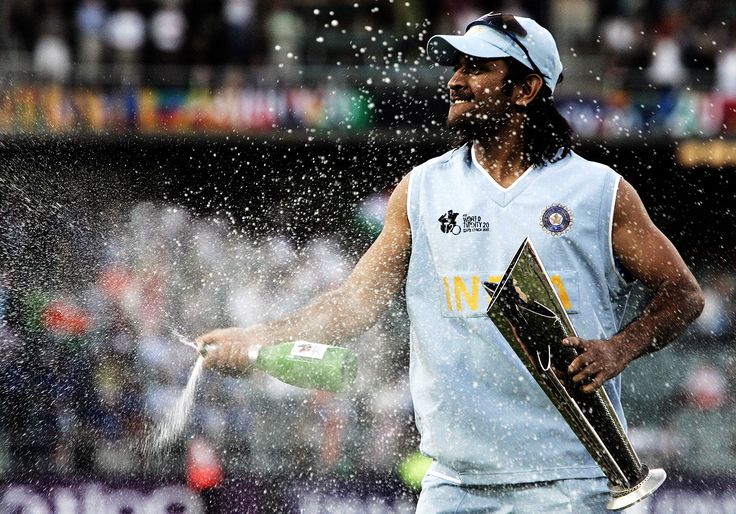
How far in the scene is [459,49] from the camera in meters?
3.42

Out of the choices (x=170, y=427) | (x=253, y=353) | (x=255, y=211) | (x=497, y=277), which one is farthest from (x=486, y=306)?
(x=255, y=211)

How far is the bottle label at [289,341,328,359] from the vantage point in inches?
134

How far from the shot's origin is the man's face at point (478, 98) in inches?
134

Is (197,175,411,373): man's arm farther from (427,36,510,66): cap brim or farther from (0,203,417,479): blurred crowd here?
(0,203,417,479): blurred crowd

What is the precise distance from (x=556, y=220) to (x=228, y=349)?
1095 mm

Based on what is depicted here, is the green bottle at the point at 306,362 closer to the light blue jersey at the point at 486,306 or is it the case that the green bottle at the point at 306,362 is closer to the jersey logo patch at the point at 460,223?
the light blue jersey at the point at 486,306

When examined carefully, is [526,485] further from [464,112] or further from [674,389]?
[674,389]

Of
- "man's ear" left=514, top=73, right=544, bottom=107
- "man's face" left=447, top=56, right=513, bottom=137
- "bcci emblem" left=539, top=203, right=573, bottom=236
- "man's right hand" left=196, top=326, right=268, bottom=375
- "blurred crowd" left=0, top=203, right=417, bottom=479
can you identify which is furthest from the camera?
"blurred crowd" left=0, top=203, right=417, bottom=479

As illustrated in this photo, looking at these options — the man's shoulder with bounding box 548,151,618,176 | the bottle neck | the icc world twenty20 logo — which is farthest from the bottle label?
the man's shoulder with bounding box 548,151,618,176

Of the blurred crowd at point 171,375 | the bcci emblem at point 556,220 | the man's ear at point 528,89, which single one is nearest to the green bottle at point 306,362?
the bcci emblem at point 556,220

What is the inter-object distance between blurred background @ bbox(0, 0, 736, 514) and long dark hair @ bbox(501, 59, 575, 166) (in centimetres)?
396

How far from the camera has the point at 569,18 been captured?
37.1 feet

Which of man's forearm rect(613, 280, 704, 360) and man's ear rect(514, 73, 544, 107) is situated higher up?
man's ear rect(514, 73, 544, 107)

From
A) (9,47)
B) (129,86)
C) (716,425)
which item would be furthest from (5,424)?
(716,425)
